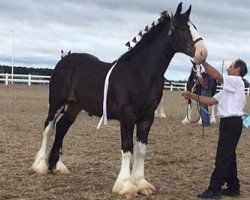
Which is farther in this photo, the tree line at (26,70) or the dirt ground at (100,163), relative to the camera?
the tree line at (26,70)

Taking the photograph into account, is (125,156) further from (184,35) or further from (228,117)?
(184,35)

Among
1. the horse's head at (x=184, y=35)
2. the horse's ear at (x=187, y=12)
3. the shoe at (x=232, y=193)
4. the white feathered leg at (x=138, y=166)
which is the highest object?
the horse's ear at (x=187, y=12)

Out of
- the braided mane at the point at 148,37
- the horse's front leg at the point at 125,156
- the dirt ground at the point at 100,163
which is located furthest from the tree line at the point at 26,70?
the horse's front leg at the point at 125,156

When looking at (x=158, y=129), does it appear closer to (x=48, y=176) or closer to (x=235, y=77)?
(x=48, y=176)

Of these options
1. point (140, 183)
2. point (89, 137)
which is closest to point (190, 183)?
point (140, 183)

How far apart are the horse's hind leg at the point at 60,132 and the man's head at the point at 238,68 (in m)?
2.75

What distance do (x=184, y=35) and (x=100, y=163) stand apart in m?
3.07

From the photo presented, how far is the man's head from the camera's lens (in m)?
6.39

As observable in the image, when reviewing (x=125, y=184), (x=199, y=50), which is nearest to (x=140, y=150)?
(x=125, y=184)

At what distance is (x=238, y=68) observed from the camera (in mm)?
6379

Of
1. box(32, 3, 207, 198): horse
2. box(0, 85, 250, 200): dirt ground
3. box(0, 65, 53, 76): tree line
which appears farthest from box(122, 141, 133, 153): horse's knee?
box(0, 65, 53, 76): tree line

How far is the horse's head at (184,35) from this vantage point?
243 inches

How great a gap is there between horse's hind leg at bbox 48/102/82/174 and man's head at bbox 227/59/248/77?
9.03 ft

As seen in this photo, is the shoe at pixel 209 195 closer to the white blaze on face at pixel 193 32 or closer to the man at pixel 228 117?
the man at pixel 228 117
